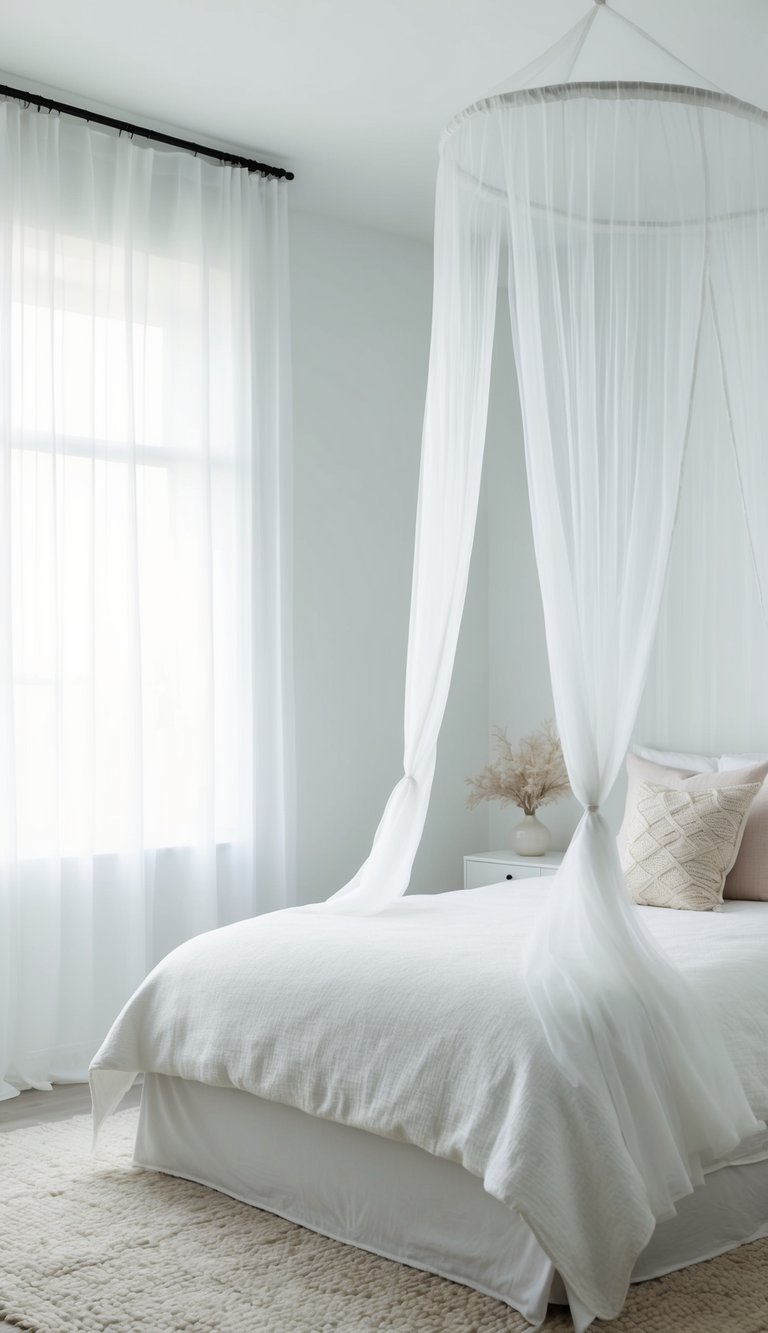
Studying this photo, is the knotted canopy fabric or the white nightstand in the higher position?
the knotted canopy fabric

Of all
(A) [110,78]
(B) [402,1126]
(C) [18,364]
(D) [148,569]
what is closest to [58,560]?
(D) [148,569]

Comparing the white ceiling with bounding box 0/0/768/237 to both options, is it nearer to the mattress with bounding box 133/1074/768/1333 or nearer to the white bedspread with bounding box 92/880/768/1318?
the white bedspread with bounding box 92/880/768/1318

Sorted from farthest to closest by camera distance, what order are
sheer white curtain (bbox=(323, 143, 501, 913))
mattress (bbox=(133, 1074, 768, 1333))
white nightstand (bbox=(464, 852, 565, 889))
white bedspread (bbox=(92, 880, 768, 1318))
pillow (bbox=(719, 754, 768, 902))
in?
white nightstand (bbox=(464, 852, 565, 889))
pillow (bbox=(719, 754, 768, 902))
sheer white curtain (bbox=(323, 143, 501, 913))
mattress (bbox=(133, 1074, 768, 1333))
white bedspread (bbox=(92, 880, 768, 1318))

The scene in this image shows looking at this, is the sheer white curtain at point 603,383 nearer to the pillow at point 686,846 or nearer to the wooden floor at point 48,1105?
the pillow at point 686,846

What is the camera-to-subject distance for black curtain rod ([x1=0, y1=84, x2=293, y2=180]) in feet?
12.7

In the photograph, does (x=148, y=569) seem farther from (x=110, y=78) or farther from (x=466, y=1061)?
(x=466, y=1061)

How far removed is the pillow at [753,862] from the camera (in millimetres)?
3707

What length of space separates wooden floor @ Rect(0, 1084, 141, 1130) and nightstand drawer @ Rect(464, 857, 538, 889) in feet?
5.20

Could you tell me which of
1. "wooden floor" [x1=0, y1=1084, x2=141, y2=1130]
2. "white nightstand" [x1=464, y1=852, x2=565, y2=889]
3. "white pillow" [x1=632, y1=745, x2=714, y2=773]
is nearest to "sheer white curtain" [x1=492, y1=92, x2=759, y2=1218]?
"white pillow" [x1=632, y1=745, x2=714, y2=773]

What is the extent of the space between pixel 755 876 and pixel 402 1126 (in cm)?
165

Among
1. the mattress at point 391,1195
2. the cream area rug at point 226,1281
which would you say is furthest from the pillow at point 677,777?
the cream area rug at point 226,1281

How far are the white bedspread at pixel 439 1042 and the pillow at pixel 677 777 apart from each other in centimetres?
58

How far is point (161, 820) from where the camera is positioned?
4176 millimetres

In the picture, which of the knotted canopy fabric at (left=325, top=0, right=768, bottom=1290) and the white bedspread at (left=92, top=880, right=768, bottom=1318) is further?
the knotted canopy fabric at (left=325, top=0, right=768, bottom=1290)
